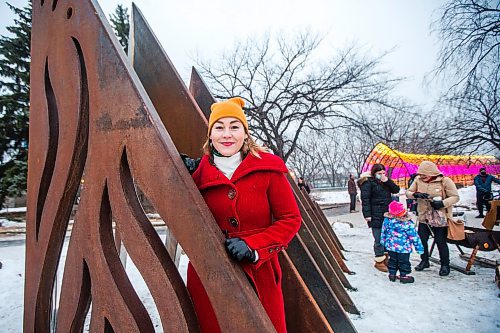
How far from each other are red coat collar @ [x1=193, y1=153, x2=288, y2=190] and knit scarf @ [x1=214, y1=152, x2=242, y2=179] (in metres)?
0.04

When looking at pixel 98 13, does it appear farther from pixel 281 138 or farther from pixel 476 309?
pixel 281 138

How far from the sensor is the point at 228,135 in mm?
1403

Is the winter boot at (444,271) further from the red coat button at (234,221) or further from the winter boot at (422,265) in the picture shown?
the red coat button at (234,221)

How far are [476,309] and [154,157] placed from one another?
358 cm

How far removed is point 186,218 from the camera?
1120 millimetres

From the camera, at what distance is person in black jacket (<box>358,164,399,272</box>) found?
457 centimetres

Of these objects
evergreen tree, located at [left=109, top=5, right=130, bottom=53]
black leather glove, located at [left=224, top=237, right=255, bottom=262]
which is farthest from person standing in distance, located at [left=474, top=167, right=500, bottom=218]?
evergreen tree, located at [left=109, top=5, right=130, bottom=53]

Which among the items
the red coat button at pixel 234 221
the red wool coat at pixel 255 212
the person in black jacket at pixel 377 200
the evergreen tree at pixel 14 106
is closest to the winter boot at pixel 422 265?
the person in black jacket at pixel 377 200

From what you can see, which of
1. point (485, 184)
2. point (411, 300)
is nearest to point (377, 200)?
point (411, 300)

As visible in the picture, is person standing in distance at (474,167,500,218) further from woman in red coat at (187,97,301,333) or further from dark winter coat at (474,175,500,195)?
woman in red coat at (187,97,301,333)

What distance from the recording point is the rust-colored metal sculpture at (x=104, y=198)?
1.10m

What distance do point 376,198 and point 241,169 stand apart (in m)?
3.88

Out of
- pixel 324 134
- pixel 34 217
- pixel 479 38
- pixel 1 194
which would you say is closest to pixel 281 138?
pixel 324 134

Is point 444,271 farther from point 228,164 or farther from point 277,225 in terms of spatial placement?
point 228,164
